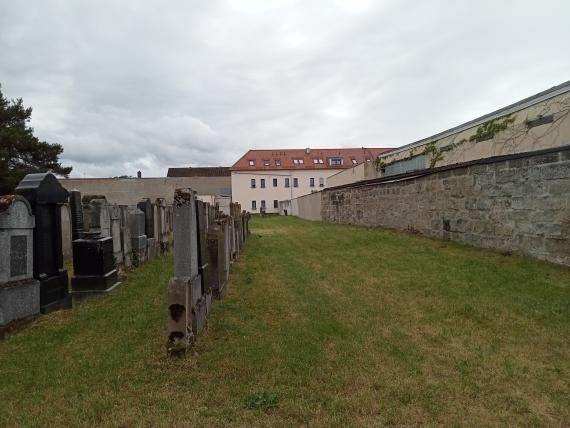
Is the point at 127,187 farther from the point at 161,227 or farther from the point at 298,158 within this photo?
the point at 161,227

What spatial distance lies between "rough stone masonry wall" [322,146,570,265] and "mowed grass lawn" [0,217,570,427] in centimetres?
83

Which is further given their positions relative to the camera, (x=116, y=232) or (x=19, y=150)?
(x=19, y=150)

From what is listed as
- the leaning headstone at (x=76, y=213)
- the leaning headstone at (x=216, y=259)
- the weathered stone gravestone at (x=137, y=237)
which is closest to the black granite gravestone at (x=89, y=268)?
the leaning headstone at (x=76, y=213)

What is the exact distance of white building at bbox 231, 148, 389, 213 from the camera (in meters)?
54.3

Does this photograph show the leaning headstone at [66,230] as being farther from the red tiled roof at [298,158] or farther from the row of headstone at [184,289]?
the red tiled roof at [298,158]

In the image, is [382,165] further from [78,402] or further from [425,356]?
[78,402]

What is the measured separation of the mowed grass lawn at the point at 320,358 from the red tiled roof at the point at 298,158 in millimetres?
49181

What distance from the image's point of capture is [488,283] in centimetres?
619

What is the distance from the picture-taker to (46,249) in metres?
5.88

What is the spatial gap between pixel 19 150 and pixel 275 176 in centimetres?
2978

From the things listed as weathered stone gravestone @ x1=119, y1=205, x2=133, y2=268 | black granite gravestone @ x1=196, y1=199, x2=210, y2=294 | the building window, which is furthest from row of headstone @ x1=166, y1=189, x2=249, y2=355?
the building window

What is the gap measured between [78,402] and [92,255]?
4.04 m

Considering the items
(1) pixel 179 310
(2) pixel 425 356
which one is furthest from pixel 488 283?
(1) pixel 179 310

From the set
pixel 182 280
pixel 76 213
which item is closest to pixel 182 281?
pixel 182 280
